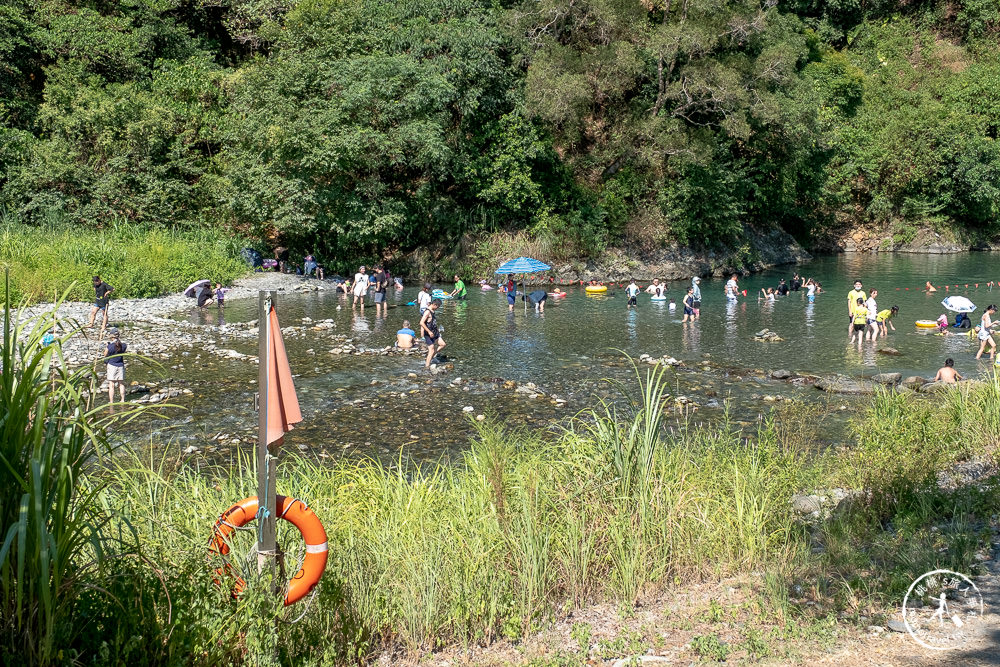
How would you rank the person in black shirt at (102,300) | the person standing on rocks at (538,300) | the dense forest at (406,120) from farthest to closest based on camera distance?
the dense forest at (406,120) < the person standing on rocks at (538,300) < the person in black shirt at (102,300)

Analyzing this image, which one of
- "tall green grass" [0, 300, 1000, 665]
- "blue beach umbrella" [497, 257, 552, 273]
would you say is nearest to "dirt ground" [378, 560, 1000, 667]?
"tall green grass" [0, 300, 1000, 665]

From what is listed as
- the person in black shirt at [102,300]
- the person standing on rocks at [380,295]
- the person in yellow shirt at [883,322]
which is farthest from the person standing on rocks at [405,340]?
the person in yellow shirt at [883,322]

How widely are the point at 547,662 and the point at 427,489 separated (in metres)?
2.62

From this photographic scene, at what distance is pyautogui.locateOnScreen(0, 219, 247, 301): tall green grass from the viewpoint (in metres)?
25.3

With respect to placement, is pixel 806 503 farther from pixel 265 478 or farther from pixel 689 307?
pixel 689 307

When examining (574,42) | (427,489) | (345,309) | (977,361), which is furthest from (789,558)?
(574,42)

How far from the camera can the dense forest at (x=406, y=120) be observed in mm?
34188

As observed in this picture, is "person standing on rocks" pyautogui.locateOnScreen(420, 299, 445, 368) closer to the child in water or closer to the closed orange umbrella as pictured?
the child in water

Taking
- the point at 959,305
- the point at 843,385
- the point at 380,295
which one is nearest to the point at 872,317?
the point at 959,305

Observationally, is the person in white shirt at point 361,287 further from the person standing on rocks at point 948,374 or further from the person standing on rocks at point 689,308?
the person standing on rocks at point 948,374

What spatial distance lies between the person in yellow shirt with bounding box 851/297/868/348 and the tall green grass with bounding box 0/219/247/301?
22200mm

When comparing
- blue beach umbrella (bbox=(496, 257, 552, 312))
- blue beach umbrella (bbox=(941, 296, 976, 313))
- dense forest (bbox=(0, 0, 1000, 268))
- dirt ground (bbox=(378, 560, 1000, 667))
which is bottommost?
dirt ground (bbox=(378, 560, 1000, 667))

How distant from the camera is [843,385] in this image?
17.0 meters

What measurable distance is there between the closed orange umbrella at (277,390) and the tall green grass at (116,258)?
66.1 feet
